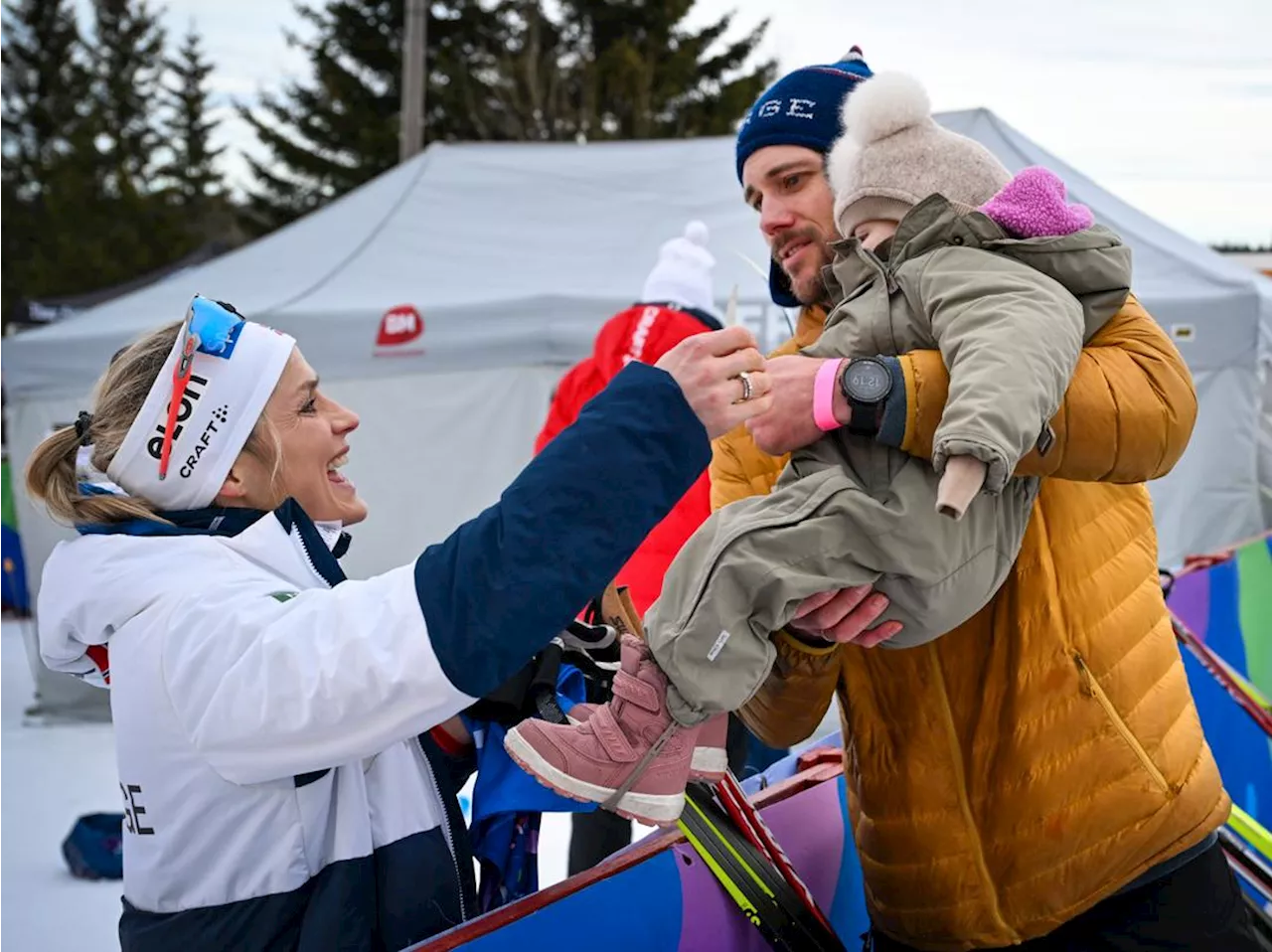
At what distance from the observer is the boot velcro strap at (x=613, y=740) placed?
145cm

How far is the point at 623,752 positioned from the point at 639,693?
0.24ft

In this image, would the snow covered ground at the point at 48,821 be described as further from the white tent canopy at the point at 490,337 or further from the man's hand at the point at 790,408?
the man's hand at the point at 790,408

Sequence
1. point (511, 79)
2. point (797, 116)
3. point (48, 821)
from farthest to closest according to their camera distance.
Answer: point (511, 79)
point (48, 821)
point (797, 116)

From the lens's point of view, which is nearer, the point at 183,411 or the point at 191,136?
the point at 183,411

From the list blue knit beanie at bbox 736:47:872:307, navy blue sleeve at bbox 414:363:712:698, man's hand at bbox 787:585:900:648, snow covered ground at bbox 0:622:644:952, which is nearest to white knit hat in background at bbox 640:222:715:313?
blue knit beanie at bbox 736:47:872:307

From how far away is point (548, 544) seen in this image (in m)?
1.15

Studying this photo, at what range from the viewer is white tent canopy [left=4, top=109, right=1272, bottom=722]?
22.6 ft

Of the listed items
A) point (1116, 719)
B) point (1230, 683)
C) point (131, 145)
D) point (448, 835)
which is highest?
point (1116, 719)

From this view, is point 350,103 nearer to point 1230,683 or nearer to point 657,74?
point 657,74

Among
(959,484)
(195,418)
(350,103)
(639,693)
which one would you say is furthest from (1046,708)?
(350,103)

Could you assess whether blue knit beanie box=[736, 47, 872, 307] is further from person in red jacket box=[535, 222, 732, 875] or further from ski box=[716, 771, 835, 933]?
ski box=[716, 771, 835, 933]

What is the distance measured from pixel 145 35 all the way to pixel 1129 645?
42934mm

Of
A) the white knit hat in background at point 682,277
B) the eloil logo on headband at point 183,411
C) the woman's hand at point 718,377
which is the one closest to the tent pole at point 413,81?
the white knit hat in background at point 682,277

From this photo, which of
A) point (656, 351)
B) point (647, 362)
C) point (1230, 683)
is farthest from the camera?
point (1230, 683)
